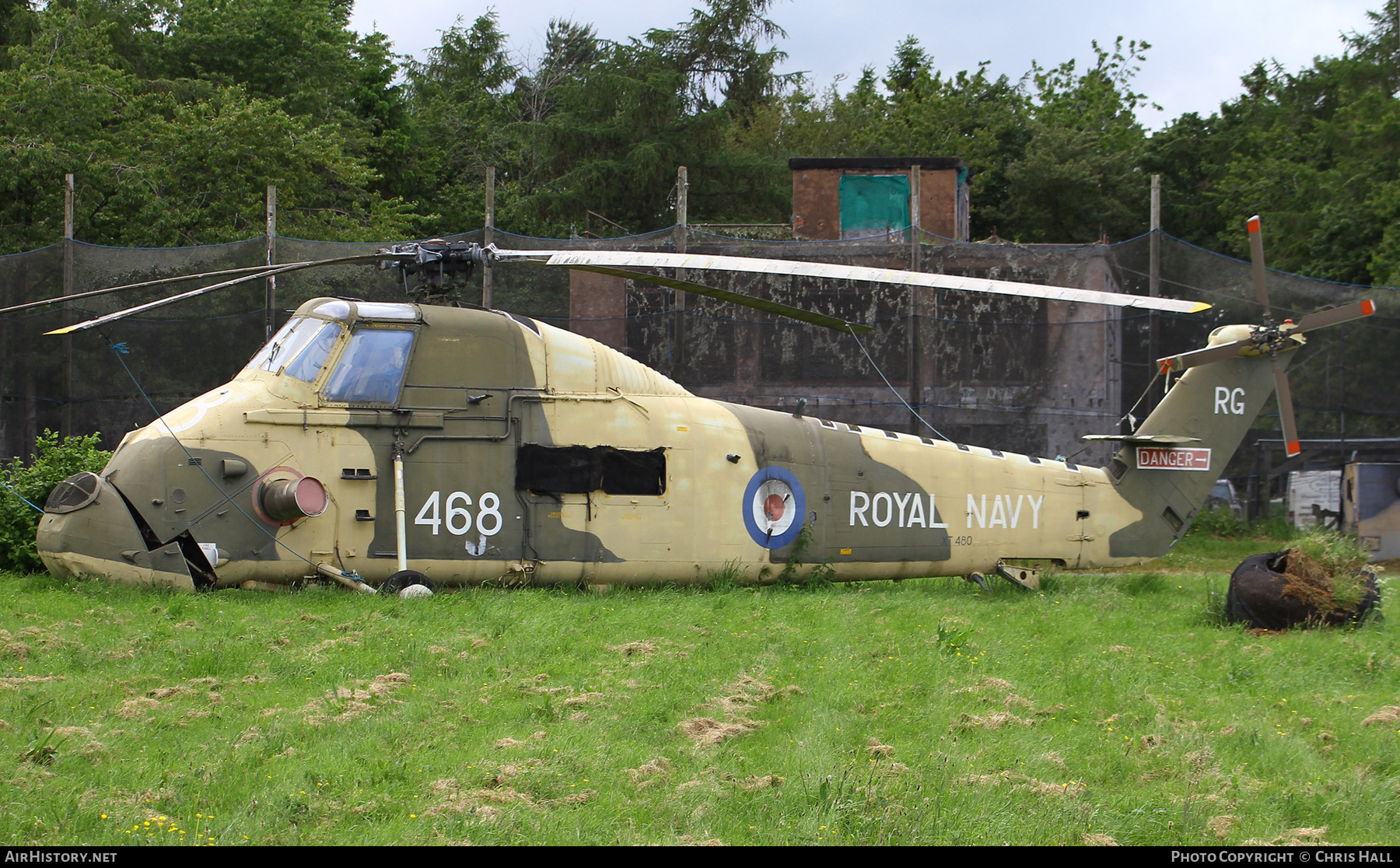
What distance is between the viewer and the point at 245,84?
108 feet

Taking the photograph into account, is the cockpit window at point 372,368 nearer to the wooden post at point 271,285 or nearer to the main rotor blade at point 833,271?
the main rotor blade at point 833,271

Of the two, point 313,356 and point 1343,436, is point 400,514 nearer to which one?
point 313,356

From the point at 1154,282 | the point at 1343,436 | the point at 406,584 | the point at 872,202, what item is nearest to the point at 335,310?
the point at 406,584

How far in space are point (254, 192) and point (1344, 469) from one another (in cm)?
2384

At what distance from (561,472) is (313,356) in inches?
110

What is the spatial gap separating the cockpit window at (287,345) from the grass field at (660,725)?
251 centimetres

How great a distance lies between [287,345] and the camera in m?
11.4

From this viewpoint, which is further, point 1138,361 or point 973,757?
point 1138,361

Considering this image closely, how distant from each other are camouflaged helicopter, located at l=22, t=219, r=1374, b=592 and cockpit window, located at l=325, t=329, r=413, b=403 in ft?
0.06

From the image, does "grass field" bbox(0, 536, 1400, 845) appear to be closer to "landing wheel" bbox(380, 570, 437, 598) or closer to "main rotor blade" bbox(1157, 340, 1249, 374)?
"landing wheel" bbox(380, 570, 437, 598)

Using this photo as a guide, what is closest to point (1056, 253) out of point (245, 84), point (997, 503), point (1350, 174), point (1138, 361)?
point (1138, 361)

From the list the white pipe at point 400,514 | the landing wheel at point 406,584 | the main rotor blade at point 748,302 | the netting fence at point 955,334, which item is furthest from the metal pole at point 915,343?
the landing wheel at point 406,584

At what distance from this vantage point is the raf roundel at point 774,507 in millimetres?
12383

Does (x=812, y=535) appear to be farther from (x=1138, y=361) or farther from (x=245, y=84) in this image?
(x=245, y=84)
